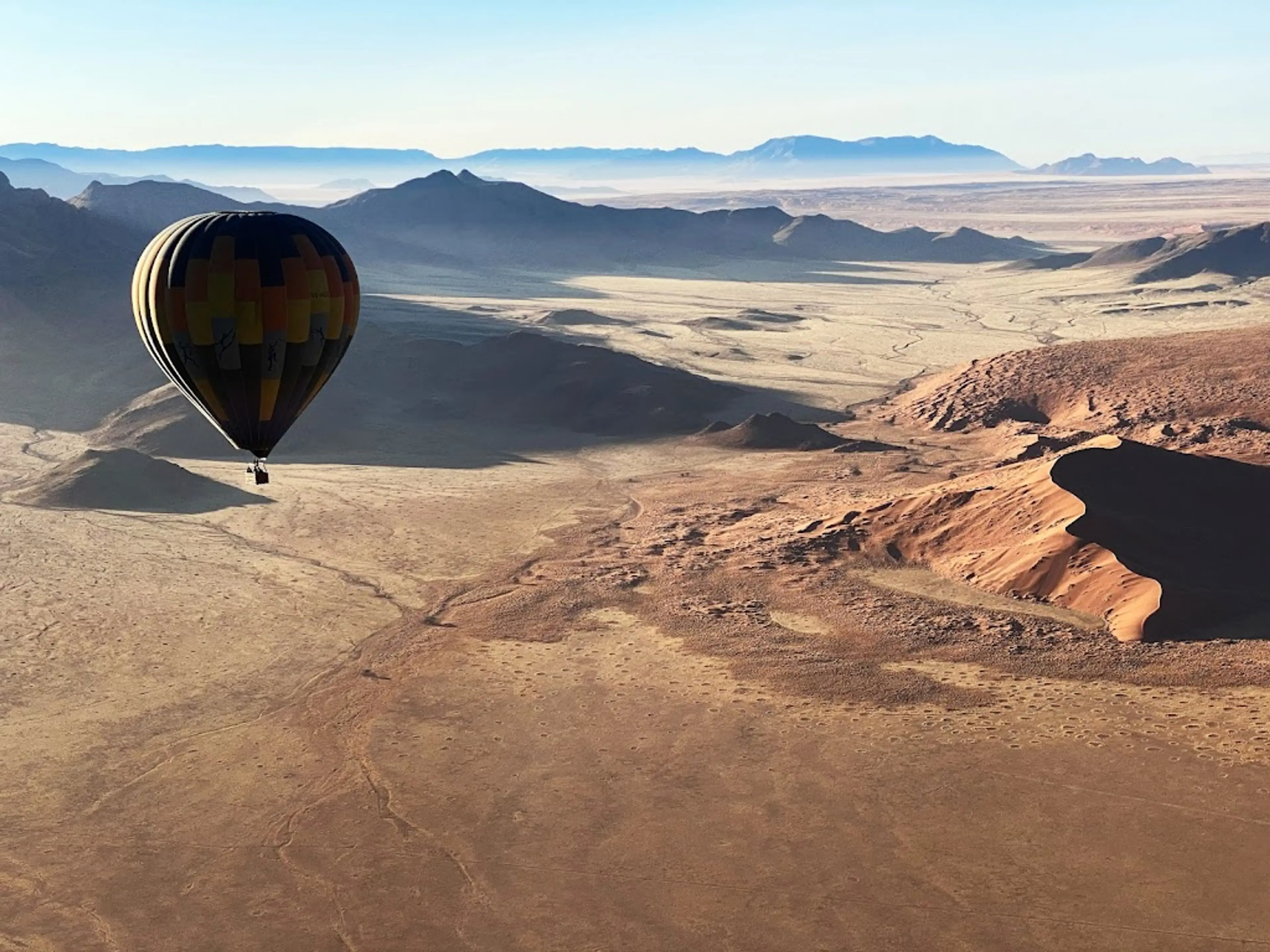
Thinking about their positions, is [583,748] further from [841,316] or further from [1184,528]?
[841,316]

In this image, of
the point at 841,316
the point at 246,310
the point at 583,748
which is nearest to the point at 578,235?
the point at 841,316

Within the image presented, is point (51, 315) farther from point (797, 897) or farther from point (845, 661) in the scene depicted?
point (797, 897)

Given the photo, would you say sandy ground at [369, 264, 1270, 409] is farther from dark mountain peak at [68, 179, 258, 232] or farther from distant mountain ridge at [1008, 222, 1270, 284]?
dark mountain peak at [68, 179, 258, 232]

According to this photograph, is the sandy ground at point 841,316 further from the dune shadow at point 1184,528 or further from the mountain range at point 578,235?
the dune shadow at point 1184,528

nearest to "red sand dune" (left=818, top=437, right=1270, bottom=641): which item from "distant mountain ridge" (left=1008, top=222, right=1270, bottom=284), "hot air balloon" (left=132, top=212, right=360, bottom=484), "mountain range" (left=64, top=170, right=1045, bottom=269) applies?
"hot air balloon" (left=132, top=212, right=360, bottom=484)

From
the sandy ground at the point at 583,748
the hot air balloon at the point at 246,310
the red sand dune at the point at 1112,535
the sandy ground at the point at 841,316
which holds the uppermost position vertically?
the hot air balloon at the point at 246,310

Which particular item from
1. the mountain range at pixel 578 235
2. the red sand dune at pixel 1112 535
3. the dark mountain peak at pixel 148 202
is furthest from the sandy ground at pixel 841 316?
the dark mountain peak at pixel 148 202
